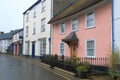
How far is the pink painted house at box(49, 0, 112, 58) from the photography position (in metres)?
19.0

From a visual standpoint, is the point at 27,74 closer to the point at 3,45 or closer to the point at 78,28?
the point at 78,28

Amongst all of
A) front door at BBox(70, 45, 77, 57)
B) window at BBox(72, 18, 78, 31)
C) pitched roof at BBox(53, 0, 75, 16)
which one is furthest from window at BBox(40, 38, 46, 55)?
window at BBox(72, 18, 78, 31)

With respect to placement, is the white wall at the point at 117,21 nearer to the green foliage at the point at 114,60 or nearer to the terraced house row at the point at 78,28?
the terraced house row at the point at 78,28

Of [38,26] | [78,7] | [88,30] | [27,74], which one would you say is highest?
[78,7]

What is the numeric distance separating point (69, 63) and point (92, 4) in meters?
4.80

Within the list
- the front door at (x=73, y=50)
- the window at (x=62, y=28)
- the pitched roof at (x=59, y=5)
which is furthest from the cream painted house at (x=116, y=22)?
the pitched roof at (x=59, y=5)

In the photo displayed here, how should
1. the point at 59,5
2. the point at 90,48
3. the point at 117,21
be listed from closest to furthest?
the point at 117,21 < the point at 90,48 < the point at 59,5

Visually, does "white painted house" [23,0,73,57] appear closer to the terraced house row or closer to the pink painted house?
the terraced house row

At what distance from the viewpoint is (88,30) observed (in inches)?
870

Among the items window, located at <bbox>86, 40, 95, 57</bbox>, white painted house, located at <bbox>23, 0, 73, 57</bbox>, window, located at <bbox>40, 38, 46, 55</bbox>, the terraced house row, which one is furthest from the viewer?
window, located at <bbox>40, 38, 46, 55</bbox>

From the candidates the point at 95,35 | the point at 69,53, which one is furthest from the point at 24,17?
the point at 95,35

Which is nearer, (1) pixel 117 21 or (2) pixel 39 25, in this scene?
(1) pixel 117 21

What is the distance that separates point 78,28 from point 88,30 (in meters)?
2.25

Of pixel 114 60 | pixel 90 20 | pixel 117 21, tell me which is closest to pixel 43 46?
pixel 90 20
